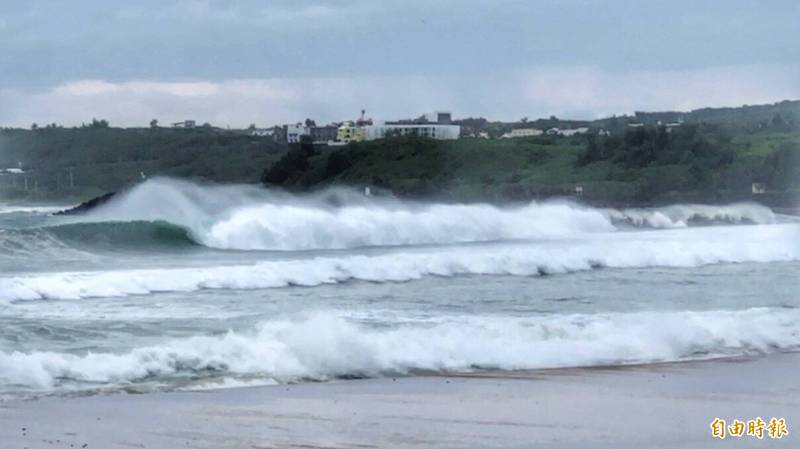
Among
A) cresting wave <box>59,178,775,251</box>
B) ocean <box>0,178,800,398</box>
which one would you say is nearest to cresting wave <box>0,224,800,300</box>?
ocean <box>0,178,800,398</box>

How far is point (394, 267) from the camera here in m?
31.7

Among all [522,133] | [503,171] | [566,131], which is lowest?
[503,171]

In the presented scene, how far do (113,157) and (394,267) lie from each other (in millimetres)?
54799

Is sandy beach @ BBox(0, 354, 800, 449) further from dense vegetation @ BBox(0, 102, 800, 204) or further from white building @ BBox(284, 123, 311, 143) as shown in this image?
white building @ BBox(284, 123, 311, 143)

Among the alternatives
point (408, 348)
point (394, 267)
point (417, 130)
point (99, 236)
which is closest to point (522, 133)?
point (417, 130)

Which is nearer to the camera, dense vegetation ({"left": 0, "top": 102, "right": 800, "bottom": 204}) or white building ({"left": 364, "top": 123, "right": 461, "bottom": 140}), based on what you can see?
dense vegetation ({"left": 0, "top": 102, "right": 800, "bottom": 204})

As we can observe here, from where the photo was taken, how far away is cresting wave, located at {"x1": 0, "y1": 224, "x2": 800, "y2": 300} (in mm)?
27016

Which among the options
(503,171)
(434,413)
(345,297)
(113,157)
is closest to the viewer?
(434,413)

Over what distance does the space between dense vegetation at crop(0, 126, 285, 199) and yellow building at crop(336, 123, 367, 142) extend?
8.07 m

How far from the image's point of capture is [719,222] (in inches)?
2400

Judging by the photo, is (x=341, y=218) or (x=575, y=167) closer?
(x=341, y=218)

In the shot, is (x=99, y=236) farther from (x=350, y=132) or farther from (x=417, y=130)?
(x=417, y=130)

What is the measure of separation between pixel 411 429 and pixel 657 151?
229 ft

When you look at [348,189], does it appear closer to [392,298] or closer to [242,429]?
[392,298]
